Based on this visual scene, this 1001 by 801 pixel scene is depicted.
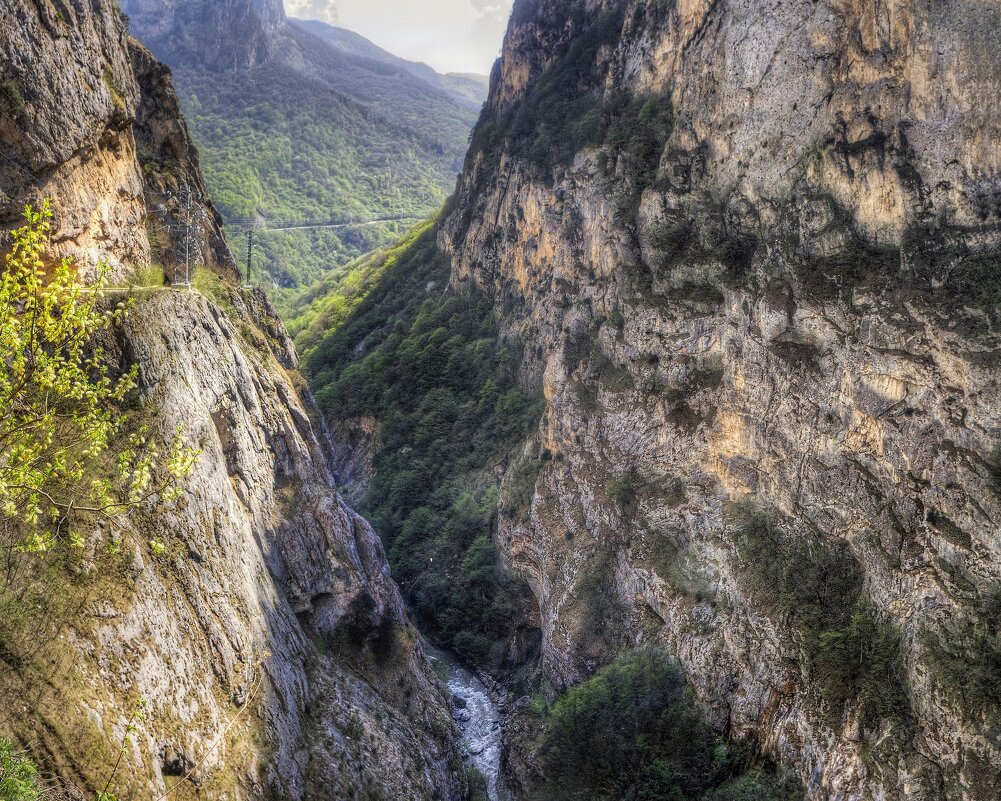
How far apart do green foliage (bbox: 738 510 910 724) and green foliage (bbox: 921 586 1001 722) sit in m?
1.66

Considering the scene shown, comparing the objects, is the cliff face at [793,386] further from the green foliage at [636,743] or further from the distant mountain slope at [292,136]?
the distant mountain slope at [292,136]

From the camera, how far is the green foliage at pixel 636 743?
3031 cm

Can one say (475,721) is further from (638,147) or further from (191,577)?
(638,147)

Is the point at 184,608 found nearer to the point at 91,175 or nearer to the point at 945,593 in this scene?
the point at 91,175

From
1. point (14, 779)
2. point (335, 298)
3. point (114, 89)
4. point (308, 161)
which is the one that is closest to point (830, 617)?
point (14, 779)

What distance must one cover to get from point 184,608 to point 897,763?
21396mm

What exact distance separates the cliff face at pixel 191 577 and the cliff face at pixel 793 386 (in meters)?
12.8

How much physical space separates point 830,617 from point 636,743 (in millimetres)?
9345

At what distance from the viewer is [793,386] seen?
107 feet

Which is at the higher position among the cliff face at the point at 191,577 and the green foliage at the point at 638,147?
the green foliage at the point at 638,147

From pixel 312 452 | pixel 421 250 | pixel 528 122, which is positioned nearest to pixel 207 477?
pixel 312 452

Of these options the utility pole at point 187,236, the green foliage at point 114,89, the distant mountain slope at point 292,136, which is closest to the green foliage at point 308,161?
the distant mountain slope at point 292,136

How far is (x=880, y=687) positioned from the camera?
2589cm

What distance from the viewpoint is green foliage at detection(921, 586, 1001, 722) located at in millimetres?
23062
